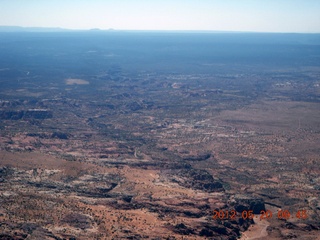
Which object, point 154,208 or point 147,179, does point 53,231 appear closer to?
point 154,208

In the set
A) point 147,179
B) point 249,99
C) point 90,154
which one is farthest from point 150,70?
point 147,179

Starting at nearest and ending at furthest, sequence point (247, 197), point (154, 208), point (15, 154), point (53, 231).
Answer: point (53, 231) < point (154, 208) < point (247, 197) < point (15, 154)

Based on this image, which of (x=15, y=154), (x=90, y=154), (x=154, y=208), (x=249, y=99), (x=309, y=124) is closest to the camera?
(x=154, y=208)

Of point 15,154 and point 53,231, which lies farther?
point 15,154

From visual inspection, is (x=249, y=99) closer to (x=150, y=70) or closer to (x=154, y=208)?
(x=150, y=70)
